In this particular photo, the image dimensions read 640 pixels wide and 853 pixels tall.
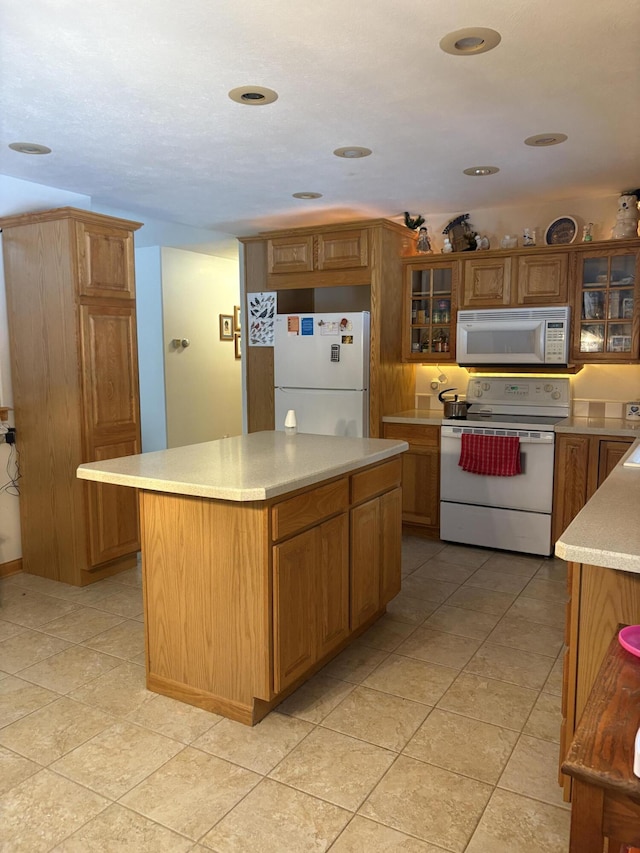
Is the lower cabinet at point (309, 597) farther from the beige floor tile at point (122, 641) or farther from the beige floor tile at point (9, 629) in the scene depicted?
the beige floor tile at point (9, 629)

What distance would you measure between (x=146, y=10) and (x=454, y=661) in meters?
2.69

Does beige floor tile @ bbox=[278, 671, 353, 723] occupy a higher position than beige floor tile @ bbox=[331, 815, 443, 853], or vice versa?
beige floor tile @ bbox=[331, 815, 443, 853]

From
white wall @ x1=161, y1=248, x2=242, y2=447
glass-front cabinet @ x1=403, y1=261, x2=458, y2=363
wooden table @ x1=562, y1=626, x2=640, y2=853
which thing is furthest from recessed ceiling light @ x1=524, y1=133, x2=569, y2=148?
white wall @ x1=161, y1=248, x2=242, y2=447

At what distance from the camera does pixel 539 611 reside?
3291mm

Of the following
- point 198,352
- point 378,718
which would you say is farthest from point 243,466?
point 198,352

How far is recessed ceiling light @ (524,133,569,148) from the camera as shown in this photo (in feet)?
10.0

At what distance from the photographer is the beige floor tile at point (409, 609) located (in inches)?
126

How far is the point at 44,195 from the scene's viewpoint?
13.1ft

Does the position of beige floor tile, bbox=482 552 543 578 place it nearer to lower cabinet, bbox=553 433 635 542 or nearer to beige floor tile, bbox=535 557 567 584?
Answer: beige floor tile, bbox=535 557 567 584

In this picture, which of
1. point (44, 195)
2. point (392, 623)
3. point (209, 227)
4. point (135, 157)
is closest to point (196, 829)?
point (392, 623)

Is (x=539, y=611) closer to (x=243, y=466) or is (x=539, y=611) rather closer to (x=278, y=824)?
(x=243, y=466)

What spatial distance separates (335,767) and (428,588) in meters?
1.68

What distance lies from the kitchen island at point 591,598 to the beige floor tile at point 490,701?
0.49m

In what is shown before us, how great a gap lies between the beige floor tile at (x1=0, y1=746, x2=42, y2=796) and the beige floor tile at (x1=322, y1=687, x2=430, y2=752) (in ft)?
3.22
